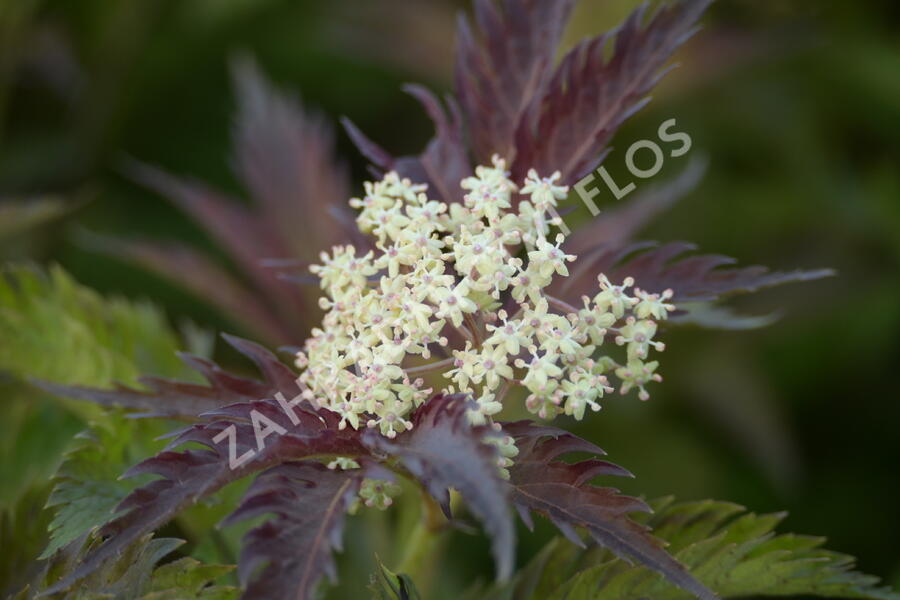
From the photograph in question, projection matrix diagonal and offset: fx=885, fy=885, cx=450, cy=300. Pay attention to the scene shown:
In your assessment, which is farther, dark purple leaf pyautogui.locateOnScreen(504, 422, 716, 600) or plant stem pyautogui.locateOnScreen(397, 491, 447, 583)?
plant stem pyautogui.locateOnScreen(397, 491, 447, 583)

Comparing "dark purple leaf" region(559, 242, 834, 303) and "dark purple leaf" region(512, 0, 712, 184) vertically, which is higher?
"dark purple leaf" region(512, 0, 712, 184)

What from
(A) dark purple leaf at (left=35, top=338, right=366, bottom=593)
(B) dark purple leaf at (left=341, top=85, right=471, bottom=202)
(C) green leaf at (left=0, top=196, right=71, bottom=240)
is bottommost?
(A) dark purple leaf at (left=35, top=338, right=366, bottom=593)

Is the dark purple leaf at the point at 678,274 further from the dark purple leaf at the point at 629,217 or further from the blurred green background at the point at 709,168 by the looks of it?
the blurred green background at the point at 709,168

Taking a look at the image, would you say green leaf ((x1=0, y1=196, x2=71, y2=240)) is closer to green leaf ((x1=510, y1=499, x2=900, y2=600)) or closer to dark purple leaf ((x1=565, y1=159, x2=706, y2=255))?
dark purple leaf ((x1=565, y1=159, x2=706, y2=255))

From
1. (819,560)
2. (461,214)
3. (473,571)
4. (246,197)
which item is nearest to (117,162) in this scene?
(246,197)

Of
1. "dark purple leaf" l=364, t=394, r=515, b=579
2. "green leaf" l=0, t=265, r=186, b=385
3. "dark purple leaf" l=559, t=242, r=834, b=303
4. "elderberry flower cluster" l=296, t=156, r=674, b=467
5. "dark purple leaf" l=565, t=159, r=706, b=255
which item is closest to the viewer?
"dark purple leaf" l=364, t=394, r=515, b=579

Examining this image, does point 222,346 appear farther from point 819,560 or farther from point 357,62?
point 819,560

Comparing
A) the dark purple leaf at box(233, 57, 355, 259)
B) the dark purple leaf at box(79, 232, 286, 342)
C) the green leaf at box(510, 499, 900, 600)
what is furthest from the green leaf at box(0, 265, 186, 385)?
the green leaf at box(510, 499, 900, 600)

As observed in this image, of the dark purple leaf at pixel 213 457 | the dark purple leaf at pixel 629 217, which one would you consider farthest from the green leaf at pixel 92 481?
the dark purple leaf at pixel 629 217
